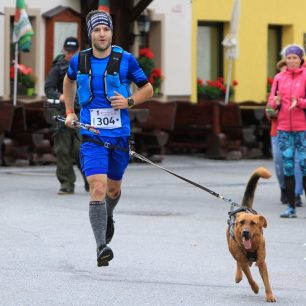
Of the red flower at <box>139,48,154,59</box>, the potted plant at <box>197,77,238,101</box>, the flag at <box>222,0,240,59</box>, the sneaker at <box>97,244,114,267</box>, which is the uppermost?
the flag at <box>222,0,240,59</box>

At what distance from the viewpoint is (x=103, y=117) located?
32.0ft

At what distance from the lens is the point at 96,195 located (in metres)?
9.61

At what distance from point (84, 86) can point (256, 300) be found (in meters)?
2.10

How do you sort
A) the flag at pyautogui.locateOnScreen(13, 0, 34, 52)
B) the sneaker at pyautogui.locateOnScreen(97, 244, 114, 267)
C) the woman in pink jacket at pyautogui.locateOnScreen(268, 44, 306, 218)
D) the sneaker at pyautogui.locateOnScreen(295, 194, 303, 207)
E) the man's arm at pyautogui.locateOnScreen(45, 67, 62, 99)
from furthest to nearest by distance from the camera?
1. the flag at pyautogui.locateOnScreen(13, 0, 34, 52)
2. the man's arm at pyautogui.locateOnScreen(45, 67, 62, 99)
3. the sneaker at pyautogui.locateOnScreen(295, 194, 303, 207)
4. the woman in pink jacket at pyautogui.locateOnScreen(268, 44, 306, 218)
5. the sneaker at pyautogui.locateOnScreen(97, 244, 114, 267)

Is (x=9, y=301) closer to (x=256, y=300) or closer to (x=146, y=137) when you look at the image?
(x=256, y=300)

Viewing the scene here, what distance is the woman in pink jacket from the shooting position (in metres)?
13.9

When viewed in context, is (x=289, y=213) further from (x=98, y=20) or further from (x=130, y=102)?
(x=98, y=20)

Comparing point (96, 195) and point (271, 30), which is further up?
point (271, 30)

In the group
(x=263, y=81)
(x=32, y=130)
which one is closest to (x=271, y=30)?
(x=263, y=81)

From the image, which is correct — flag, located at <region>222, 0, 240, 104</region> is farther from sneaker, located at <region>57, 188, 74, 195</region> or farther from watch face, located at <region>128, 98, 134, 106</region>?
watch face, located at <region>128, 98, 134, 106</region>

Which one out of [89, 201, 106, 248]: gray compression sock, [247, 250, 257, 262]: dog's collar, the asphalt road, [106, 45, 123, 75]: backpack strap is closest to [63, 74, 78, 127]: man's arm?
[106, 45, 123, 75]: backpack strap

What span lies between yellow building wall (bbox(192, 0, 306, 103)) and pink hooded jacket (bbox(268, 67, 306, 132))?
1343 cm

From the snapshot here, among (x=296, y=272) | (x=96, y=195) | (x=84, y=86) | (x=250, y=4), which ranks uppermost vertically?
(x=250, y=4)

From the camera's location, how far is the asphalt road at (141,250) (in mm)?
8914
